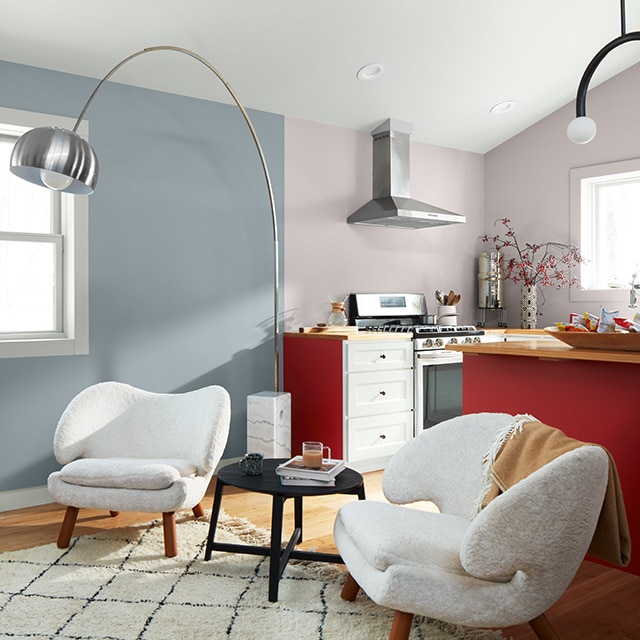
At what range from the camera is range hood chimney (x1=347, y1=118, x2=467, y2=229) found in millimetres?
4727

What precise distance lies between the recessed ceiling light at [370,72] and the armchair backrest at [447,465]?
2625mm

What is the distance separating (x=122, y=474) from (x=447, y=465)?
1.38 meters

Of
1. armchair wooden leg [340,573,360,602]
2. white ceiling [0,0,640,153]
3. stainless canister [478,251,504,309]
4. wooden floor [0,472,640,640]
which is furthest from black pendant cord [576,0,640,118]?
stainless canister [478,251,504,309]

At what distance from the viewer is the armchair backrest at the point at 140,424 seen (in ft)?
10.1

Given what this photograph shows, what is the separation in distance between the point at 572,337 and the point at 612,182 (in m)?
2.88

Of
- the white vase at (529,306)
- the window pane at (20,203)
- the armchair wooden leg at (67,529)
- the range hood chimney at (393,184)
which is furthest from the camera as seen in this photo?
the white vase at (529,306)

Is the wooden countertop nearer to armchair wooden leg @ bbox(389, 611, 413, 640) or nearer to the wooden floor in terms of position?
the wooden floor

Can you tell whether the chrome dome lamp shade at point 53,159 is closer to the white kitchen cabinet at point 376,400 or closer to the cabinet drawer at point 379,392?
the white kitchen cabinet at point 376,400

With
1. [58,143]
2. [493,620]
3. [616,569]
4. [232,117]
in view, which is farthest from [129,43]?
[616,569]

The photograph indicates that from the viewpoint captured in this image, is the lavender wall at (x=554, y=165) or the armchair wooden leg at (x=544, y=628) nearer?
the armchair wooden leg at (x=544, y=628)

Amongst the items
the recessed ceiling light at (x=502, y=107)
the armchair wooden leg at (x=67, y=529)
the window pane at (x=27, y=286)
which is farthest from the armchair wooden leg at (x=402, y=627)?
the recessed ceiling light at (x=502, y=107)

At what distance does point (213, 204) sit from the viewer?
4172mm

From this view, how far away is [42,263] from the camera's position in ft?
12.3

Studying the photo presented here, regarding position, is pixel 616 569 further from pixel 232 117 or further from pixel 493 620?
pixel 232 117
